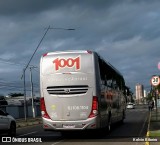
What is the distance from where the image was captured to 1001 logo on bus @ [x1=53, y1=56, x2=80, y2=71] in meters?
18.0

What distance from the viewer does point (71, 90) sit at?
1794 centimetres

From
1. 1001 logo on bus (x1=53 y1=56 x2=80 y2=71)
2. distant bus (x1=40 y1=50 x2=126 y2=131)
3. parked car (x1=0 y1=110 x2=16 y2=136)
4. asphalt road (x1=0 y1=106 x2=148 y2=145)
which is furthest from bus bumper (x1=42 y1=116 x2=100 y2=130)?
parked car (x1=0 y1=110 x2=16 y2=136)

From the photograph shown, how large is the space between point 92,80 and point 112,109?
5179 millimetres

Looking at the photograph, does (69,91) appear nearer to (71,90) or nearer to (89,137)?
(71,90)

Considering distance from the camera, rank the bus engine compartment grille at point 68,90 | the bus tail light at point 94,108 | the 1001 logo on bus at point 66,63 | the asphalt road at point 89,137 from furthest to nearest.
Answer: the 1001 logo on bus at point 66,63
the bus engine compartment grille at point 68,90
the bus tail light at point 94,108
the asphalt road at point 89,137

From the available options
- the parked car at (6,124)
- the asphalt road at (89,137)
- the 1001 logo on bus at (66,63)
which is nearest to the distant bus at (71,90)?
the 1001 logo on bus at (66,63)

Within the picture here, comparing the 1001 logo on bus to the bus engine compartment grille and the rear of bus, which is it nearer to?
the rear of bus

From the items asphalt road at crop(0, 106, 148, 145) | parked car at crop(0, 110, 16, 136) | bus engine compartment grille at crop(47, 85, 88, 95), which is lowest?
asphalt road at crop(0, 106, 148, 145)

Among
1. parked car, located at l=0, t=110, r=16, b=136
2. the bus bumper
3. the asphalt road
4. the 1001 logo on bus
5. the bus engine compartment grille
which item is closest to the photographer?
the asphalt road

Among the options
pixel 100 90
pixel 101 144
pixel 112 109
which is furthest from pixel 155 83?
pixel 101 144

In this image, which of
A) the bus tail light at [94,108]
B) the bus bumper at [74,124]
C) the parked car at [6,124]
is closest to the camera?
the bus bumper at [74,124]

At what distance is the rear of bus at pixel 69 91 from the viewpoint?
17672 mm

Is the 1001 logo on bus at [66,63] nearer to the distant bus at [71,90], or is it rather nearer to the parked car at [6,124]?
the distant bus at [71,90]

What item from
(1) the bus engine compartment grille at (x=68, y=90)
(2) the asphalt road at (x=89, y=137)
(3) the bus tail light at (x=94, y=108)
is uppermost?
(1) the bus engine compartment grille at (x=68, y=90)
